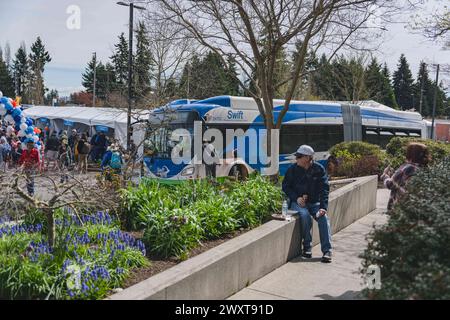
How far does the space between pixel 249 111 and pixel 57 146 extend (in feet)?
29.7

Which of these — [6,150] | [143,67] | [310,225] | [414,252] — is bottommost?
[310,225]

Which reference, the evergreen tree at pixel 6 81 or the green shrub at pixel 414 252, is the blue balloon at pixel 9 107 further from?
the evergreen tree at pixel 6 81

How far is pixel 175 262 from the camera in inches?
202

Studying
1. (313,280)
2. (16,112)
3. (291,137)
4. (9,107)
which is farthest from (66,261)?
(291,137)

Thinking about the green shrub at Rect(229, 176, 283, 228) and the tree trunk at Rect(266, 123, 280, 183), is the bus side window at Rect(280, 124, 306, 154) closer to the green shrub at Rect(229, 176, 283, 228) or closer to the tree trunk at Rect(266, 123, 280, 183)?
the tree trunk at Rect(266, 123, 280, 183)

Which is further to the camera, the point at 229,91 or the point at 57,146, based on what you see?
the point at 229,91

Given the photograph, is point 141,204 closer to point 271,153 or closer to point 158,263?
point 158,263

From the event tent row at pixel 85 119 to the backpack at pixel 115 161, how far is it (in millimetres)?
11297

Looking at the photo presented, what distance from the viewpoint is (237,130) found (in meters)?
15.1

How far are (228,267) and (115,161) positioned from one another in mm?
6134

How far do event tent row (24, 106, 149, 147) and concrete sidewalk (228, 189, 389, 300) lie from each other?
16639 mm

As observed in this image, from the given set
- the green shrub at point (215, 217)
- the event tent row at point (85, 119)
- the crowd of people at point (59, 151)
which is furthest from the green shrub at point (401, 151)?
the event tent row at point (85, 119)
